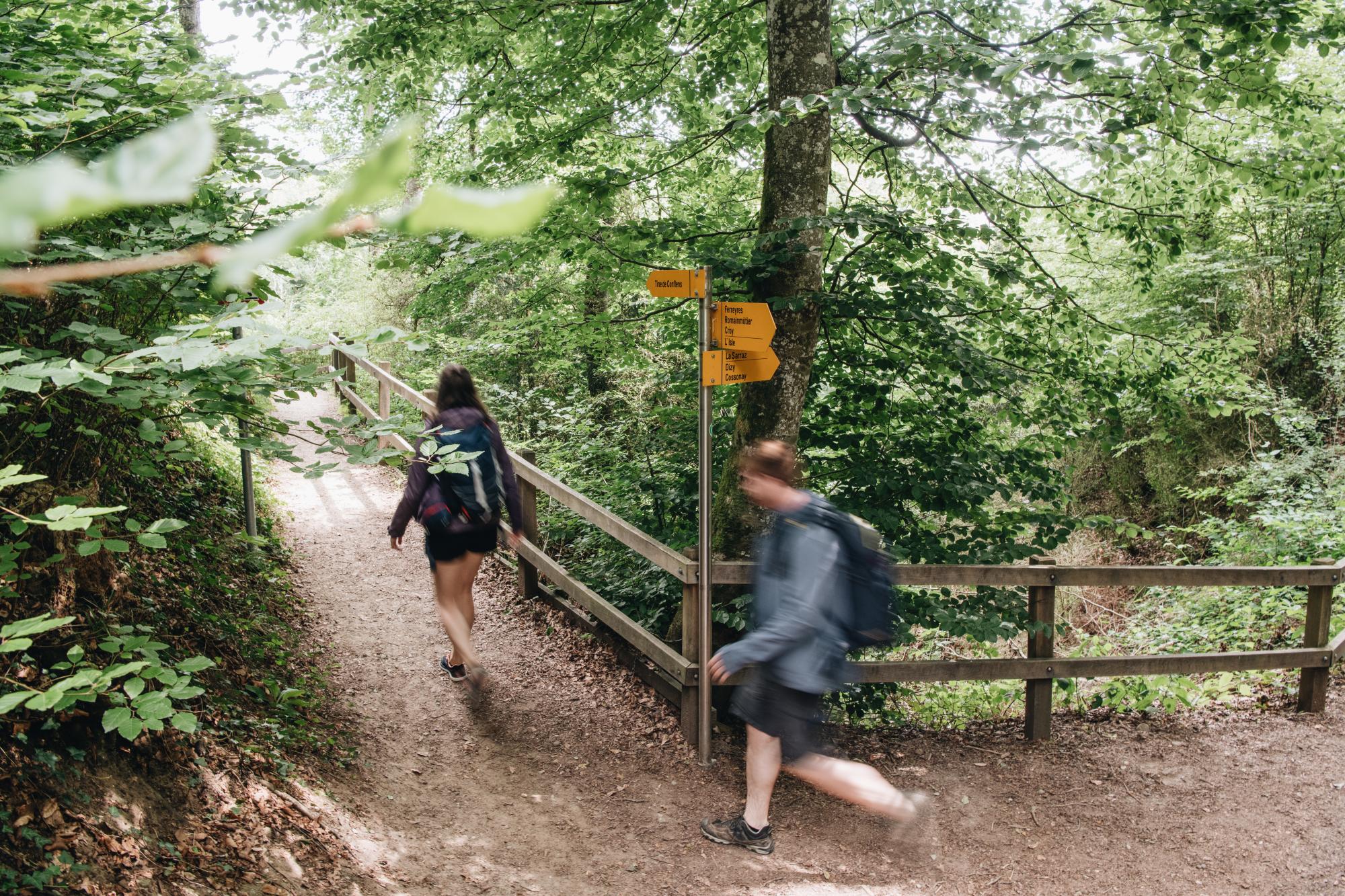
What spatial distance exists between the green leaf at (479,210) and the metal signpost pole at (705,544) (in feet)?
12.5

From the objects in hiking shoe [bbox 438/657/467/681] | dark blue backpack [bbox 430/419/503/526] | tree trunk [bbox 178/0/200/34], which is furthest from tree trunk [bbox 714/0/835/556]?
tree trunk [bbox 178/0/200/34]

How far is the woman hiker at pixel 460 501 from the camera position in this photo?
4.66 m

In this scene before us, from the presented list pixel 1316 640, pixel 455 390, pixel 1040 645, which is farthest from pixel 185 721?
pixel 1316 640

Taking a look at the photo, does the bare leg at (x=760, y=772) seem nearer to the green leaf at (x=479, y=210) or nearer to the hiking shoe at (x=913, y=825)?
the hiking shoe at (x=913, y=825)

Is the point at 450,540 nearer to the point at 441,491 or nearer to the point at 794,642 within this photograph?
the point at 441,491

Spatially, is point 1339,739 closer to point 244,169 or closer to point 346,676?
point 346,676

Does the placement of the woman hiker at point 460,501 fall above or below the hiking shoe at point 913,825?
above

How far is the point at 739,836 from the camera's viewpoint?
3998 millimetres

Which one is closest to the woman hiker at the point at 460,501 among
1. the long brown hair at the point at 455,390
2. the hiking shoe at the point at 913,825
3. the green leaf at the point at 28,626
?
the long brown hair at the point at 455,390

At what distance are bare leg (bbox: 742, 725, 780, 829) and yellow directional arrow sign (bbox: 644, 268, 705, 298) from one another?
2145 millimetres

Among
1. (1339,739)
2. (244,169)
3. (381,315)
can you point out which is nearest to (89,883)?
(244,169)

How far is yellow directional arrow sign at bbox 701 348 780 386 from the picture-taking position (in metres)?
4.24

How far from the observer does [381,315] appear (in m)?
15.5

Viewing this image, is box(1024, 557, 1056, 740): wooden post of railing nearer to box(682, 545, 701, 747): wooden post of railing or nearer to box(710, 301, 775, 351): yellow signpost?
box(682, 545, 701, 747): wooden post of railing
